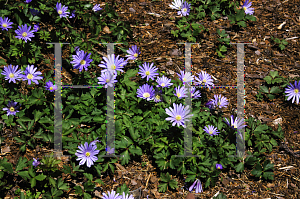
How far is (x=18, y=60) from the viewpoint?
3807 millimetres

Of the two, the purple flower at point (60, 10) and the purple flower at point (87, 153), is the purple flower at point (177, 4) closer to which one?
the purple flower at point (60, 10)

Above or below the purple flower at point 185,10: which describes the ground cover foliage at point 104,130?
below

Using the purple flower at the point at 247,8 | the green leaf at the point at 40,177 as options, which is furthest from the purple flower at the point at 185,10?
the green leaf at the point at 40,177

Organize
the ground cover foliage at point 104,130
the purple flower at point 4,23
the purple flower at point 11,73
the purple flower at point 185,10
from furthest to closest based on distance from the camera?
the purple flower at point 185,10
the purple flower at point 4,23
the purple flower at point 11,73
the ground cover foliage at point 104,130

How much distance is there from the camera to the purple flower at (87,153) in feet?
10.2

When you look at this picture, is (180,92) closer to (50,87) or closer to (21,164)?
(50,87)

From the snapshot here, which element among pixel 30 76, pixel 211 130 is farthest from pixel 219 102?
pixel 30 76

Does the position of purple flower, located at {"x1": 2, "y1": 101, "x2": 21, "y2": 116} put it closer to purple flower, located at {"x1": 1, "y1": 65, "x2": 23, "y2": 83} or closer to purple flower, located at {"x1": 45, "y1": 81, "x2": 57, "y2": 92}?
purple flower, located at {"x1": 1, "y1": 65, "x2": 23, "y2": 83}

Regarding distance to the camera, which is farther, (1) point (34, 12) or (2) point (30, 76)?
(1) point (34, 12)

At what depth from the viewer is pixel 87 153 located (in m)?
3.18

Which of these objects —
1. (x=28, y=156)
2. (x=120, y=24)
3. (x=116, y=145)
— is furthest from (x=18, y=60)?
(x=116, y=145)

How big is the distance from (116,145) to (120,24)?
2.26 metres

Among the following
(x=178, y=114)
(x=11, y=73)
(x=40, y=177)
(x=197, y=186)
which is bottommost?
(x=197, y=186)

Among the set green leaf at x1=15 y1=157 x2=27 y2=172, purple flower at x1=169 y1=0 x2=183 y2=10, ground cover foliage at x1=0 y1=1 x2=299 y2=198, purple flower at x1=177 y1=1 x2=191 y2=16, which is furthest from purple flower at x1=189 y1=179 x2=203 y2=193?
purple flower at x1=169 y1=0 x2=183 y2=10
